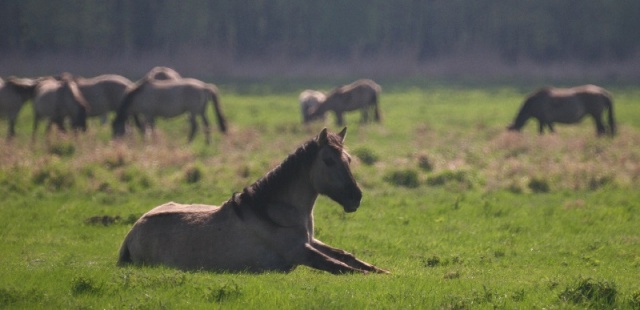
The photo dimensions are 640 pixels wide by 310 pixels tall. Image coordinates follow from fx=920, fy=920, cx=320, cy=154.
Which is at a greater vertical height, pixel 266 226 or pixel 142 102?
pixel 266 226

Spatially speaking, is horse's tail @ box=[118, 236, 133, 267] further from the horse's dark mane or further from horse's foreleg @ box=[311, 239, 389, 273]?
horse's foreleg @ box=[311, 239, 389, 273]

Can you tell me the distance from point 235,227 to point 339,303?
90.7 inches

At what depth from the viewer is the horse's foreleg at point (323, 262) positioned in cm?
1052

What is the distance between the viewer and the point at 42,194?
1786 centimetres

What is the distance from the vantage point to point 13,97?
30.0m

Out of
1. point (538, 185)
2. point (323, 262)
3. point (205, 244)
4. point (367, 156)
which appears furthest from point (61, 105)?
point (323, 262)

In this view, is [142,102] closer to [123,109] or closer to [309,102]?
[123,109]

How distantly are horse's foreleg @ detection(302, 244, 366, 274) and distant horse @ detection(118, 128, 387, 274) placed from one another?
0.04ft

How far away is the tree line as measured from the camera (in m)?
70.0

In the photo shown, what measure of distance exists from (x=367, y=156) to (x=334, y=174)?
39.3 feet

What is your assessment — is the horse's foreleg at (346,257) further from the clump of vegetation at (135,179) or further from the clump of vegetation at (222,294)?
the clump of vegetation at (135,179)

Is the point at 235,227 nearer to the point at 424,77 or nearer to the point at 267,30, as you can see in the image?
the point at 424,77

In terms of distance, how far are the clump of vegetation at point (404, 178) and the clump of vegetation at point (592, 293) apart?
33.2 feet

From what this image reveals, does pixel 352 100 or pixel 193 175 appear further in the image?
pixel 352 100
